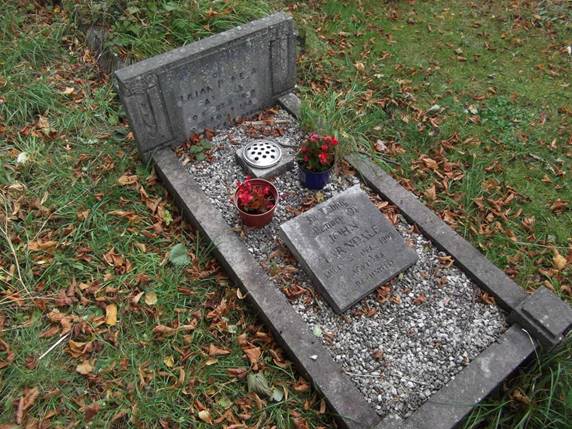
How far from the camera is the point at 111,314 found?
3.11 m

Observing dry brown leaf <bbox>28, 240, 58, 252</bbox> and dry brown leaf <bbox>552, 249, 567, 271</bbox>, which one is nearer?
dry brown leaf <bbox>28, 240, 58, 252</bbox>

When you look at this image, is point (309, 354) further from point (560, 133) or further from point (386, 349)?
point (560, 133)

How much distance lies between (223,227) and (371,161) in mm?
1502

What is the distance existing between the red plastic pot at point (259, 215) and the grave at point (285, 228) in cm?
16

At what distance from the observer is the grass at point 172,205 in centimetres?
283

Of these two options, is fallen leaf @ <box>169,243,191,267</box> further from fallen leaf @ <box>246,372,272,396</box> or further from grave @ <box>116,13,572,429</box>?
fallen leaf @ <box>246,372,272,396</box>

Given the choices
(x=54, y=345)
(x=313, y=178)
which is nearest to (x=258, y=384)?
(x=54, y=345)

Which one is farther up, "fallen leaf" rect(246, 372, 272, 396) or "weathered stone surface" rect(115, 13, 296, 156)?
"weathered stone surface" rect(115, 13, 296, 156)

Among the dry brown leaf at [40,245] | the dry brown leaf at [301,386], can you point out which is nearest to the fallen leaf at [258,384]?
the dry brown leaf at [301,386]

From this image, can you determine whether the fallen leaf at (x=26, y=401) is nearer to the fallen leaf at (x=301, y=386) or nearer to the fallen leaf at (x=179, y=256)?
the fallen leaf at (x=179, y=256)

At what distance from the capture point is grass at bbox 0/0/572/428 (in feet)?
9.28

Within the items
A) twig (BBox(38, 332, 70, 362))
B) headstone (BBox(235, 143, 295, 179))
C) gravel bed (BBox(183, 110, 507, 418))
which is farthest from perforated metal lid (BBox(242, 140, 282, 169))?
twig (BBox(38, 332, 70, 362))

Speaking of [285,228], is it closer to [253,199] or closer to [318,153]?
[253,199]

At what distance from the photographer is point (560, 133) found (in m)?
4.68
